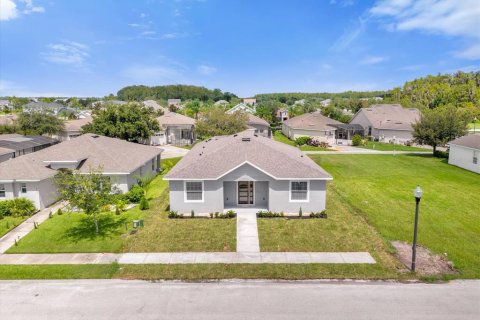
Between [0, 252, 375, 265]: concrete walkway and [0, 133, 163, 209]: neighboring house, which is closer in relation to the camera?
[0, 252, 375, 265]: concrete walkway

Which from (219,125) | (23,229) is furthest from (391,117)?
(23,229)

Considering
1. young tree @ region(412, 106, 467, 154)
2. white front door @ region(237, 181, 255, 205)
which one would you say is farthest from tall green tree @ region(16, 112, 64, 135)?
young tree @ region(412, 106, 467, 154)

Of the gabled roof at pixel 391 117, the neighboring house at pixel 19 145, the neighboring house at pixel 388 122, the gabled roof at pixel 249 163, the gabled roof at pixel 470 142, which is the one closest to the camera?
the gabled roof at pixel 249 163

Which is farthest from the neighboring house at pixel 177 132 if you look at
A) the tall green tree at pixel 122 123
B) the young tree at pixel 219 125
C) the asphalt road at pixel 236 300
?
the asphalt road at pixel 236 300

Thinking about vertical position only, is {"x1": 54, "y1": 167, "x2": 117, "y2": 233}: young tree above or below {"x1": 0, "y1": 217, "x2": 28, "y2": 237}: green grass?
above

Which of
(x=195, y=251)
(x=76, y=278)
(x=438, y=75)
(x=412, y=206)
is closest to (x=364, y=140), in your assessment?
(x=412, y=206)

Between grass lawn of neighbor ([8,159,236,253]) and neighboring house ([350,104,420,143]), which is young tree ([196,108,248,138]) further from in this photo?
neighboring house ([350,104,420,143])

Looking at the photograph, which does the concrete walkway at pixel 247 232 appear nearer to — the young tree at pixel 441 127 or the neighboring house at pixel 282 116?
the young tree at pixel 441 127
